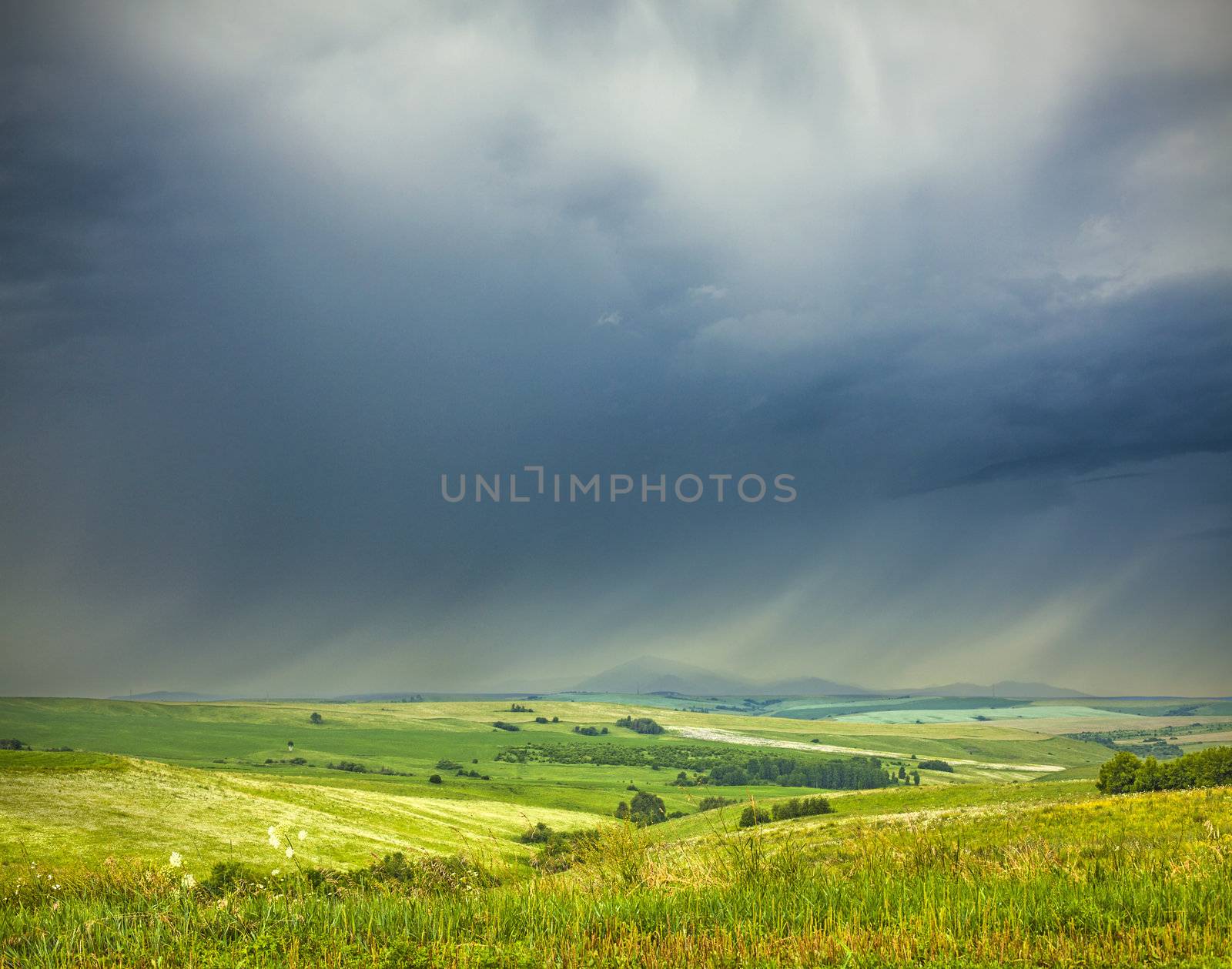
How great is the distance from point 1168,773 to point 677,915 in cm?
8249

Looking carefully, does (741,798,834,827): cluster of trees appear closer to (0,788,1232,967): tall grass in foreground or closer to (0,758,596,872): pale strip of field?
(0,758,596,872): pale strip of field

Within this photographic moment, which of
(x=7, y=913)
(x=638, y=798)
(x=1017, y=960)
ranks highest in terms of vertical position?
(x=1017, y=960)

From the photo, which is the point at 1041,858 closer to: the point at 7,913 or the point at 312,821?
the point at 7,913

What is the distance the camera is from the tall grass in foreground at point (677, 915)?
9664 millimetres

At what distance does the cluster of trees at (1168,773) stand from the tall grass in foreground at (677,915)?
71.1 metres

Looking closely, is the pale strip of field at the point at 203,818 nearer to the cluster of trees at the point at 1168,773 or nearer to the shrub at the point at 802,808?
the shrub at the point at 802,808

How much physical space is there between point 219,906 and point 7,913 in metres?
4.05

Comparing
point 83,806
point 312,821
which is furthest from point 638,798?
point 83,806

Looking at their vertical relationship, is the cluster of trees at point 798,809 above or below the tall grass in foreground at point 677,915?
below

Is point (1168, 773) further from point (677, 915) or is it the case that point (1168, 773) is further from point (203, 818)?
point (203, 818)

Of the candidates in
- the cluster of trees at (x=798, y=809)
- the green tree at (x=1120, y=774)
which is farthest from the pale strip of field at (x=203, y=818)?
the green tree at (x=1120, y=774)

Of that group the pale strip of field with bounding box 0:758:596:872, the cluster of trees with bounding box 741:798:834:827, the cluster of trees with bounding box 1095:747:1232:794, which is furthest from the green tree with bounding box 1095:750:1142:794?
the pale strip of field with bounding box 0:758:596:872

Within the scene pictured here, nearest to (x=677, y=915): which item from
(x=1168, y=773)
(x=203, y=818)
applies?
(x=1168, y=773)

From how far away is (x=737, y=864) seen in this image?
14203mm
